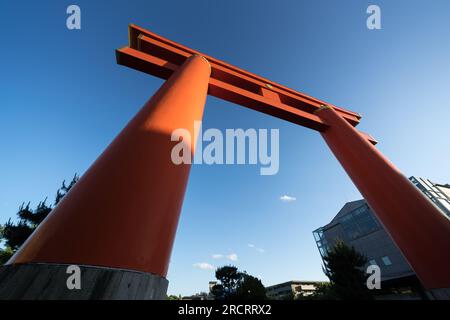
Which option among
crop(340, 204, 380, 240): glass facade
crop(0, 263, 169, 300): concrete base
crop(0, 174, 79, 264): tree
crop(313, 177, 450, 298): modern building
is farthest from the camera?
crop(340, 204, 380, 240): glass facade

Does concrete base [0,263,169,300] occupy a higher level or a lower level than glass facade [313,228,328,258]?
lower

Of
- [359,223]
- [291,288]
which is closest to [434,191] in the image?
[359,223]

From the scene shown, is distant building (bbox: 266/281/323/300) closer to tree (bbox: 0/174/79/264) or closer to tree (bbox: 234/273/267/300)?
tree (bbox: 234/273/267/300)

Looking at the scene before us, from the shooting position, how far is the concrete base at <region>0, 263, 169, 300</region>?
0.66m

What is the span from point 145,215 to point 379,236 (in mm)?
22223

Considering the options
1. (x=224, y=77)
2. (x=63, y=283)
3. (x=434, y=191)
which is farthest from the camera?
(x=434, y=191)

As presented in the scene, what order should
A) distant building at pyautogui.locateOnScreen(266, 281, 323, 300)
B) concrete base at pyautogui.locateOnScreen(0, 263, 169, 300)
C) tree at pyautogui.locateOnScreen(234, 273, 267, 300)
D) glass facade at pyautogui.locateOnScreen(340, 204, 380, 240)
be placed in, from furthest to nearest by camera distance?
distant building at pyautogui.locateOnScreen(266, 281, 323, 300) < tree at pyautogui.locateOnScreen(234, 273, 267, 300) < glass facade at pyautogui.locateOnScreen(340, 204, 380, 240) < concrete base at pyautogui.locateOnScreen(0, 263, 169, 300)

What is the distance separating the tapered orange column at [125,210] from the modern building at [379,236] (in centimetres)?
1742

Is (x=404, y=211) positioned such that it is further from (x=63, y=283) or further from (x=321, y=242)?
(x=321, y=242)

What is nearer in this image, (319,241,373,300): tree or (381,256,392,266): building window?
(319,241,373,300): tree

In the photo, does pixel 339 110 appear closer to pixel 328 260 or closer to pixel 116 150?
pixel 116 150

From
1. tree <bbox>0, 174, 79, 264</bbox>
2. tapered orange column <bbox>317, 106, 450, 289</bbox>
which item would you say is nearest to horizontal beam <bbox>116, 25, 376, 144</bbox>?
tapered orange column <bbox>317, 106, 450, 289</bbox>

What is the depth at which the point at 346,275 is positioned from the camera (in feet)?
34.0

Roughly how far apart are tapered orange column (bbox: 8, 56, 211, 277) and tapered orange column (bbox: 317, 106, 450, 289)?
2554 mm
